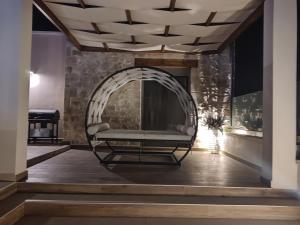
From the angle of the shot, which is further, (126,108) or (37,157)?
(126,108)

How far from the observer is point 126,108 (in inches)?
340

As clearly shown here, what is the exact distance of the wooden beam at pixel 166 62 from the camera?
8594mm

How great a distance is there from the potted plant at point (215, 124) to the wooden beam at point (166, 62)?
155cm

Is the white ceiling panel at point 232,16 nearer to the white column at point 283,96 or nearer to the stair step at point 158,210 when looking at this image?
the white column at point 283,96

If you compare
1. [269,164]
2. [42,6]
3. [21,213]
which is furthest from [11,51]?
[269,164]

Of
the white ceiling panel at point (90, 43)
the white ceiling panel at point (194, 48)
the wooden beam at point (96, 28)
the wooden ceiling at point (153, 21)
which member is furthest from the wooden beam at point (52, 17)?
the white ceiling panel at point (194, 48)

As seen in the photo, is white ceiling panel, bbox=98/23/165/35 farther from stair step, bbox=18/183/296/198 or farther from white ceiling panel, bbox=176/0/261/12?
stair step, bbox=18/183/296/198

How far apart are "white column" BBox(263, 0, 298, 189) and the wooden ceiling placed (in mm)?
871

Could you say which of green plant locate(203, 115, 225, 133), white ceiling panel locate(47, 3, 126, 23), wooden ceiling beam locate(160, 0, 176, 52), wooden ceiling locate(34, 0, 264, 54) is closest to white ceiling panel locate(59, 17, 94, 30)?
wooden ceiling locate(34, 0, 264, 54)

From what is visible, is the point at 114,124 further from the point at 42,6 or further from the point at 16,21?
the point at 16,21

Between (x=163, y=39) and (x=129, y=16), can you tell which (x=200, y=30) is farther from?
(x=129, y=16)

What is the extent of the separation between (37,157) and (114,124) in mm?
3137

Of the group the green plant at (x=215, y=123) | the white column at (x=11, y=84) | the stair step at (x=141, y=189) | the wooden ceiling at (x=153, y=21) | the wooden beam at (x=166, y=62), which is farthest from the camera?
A: the wooden beam at (x=166, y=62)

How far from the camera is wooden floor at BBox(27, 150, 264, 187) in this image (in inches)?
165
